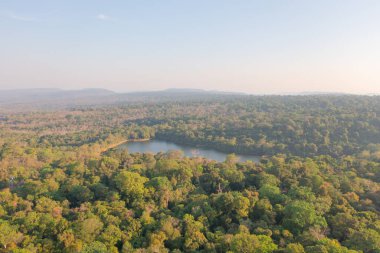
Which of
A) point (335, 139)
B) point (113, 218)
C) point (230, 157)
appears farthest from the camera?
point (335, 139)

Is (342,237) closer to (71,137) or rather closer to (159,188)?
(159,188)

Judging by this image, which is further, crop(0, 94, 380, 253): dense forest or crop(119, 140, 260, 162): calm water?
crop(119, 140, 260, 162): calm water

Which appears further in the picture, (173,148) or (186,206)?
(173,148)

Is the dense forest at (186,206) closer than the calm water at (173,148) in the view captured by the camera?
Yes

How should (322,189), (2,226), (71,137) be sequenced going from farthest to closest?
(71,137) < (322,189) < (2,226)

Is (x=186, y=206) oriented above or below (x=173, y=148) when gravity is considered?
above

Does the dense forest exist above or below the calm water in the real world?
above

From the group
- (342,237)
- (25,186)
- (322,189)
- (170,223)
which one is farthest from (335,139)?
(25,186)

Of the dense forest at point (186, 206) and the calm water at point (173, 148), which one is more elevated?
the dense forest at point (186, 206)
